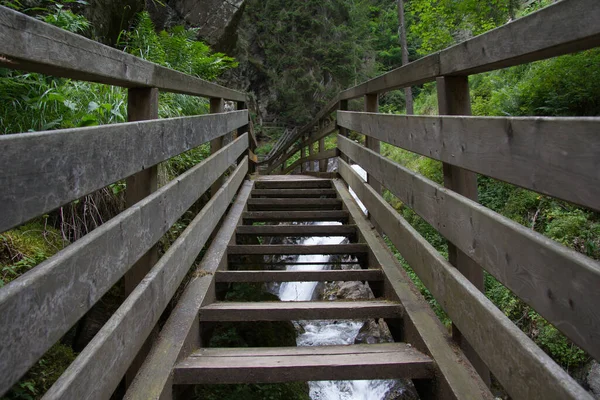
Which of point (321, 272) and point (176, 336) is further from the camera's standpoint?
point (321, 272)

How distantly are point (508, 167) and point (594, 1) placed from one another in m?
0.54

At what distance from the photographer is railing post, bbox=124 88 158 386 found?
2086mm

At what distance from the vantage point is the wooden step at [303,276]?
310 cm

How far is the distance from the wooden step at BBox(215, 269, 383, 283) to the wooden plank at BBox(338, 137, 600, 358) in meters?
1.01

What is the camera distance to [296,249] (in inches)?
145

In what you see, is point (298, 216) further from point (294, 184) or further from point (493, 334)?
point (493, 334)

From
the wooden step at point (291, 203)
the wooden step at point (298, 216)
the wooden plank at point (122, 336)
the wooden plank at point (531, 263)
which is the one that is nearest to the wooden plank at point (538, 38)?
the wooden plank at point (531, 263)

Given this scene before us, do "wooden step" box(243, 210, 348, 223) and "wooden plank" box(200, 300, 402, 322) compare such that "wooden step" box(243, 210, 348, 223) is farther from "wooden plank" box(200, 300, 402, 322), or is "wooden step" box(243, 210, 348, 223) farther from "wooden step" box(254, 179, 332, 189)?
"wooden plank" box(200, 300, 402, 322)

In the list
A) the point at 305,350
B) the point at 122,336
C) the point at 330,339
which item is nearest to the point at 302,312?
the point at 305,350

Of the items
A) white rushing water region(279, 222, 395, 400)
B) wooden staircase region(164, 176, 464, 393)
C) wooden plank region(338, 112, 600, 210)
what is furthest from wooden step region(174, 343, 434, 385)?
white rushing water region(279, 222, 395, 400)

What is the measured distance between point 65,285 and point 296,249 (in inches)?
102

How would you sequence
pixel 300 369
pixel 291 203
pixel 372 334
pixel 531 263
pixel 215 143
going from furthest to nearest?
pixel 372 334, pixel 291 203, pixel 215 143, pixel 300 369, pixel 531 263

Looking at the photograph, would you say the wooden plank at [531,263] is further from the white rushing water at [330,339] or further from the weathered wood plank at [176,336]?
the white rushing water at [330,339]

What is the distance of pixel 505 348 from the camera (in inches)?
57.2
